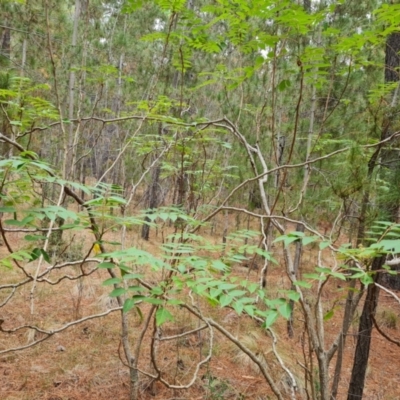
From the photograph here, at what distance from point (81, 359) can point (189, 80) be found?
22.7 feet

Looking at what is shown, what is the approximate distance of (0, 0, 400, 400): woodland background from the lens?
135 centimetres

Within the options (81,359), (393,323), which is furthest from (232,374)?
(393,323)

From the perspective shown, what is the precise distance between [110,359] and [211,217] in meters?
3.06

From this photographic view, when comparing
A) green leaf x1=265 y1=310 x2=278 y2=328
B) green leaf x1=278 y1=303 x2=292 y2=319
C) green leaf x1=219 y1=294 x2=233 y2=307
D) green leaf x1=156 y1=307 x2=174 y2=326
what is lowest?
green leaf x1=156 y1=307 x2=174 y2=326

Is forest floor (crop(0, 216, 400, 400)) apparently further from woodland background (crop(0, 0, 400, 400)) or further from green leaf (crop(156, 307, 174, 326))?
green leaf (crop(156, 307, 174, 326))

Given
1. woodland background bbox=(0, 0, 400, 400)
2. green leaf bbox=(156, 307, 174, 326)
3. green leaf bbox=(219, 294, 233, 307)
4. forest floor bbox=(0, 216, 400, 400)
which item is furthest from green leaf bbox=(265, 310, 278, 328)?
forest floor bbox=(0, 216, 400, 400)

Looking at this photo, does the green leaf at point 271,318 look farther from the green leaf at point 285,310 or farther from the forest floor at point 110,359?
the forest floor at point 110,359

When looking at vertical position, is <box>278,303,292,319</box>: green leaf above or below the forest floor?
above

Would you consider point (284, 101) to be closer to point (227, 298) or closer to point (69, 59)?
point (69, 59)

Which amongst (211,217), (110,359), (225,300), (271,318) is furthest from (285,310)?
(110,359)

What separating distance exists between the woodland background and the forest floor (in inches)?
1.0

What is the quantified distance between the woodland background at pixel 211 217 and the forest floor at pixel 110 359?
0.08 feet

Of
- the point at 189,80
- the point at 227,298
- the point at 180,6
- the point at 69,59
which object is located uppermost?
the point at 189,80

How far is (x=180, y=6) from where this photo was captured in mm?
1851
